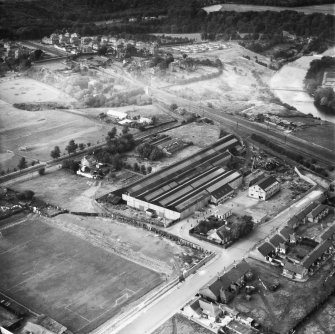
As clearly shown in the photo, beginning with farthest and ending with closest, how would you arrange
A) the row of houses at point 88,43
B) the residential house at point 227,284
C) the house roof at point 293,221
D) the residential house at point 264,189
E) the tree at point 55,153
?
the row of houses at point 88,43
the tree at point 55,153
the residential house at point 264,189
the house roof at point 293,221
the residential house at point 227,284

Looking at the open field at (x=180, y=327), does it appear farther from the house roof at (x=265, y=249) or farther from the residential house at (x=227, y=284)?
the house roof at (x=265, y=249)

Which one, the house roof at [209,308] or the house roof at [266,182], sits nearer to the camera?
the house roof at [209,308]

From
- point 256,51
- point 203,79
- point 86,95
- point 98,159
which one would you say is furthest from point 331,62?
point 98,159

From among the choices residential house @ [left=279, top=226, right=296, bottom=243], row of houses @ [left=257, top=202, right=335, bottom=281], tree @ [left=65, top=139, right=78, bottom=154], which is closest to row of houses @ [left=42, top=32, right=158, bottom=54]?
tree @ [left=65, top=139, right=78, bottom=154]

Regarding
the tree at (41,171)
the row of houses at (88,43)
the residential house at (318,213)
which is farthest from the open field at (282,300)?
the row of houses at (88,43)

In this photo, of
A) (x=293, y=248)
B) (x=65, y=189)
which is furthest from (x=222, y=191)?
(x=65, y=189)

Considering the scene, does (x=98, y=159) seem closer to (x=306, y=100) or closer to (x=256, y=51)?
(x=306, y=100)

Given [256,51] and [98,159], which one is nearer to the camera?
[98,159]
